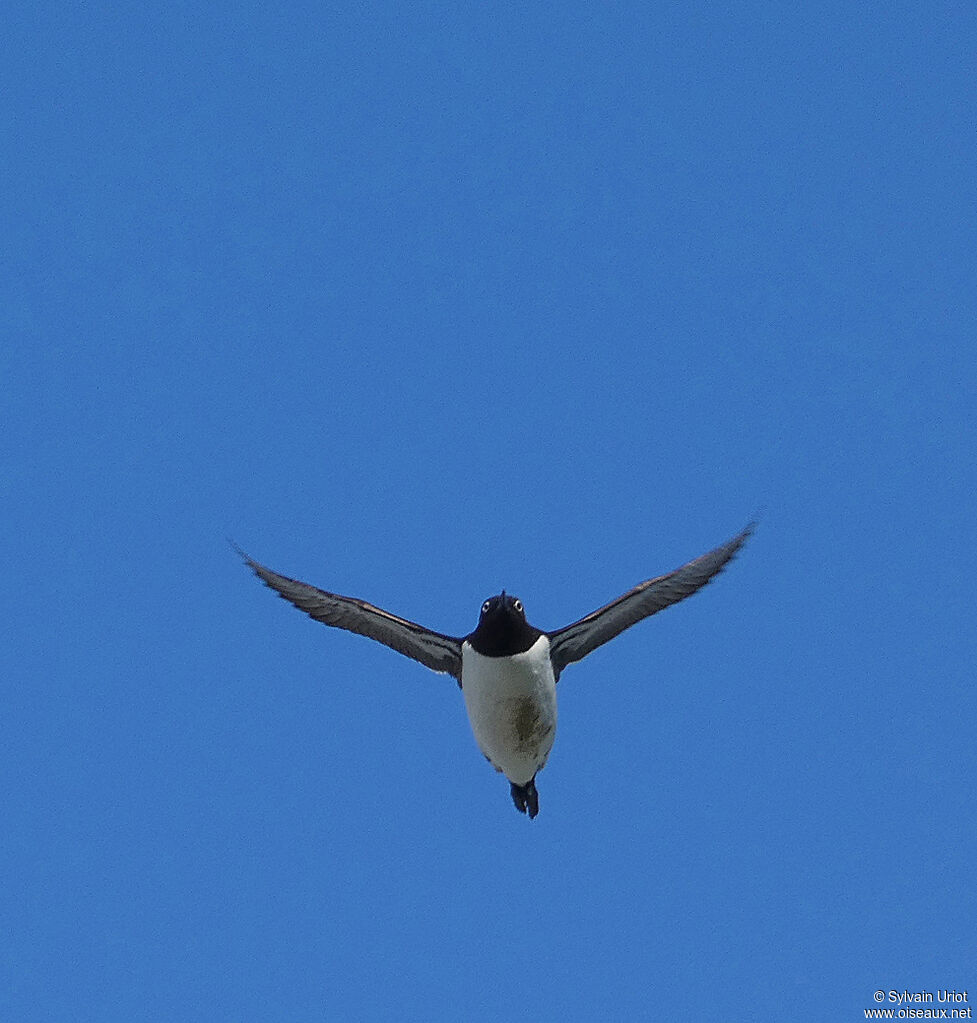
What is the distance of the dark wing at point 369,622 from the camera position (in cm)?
2094

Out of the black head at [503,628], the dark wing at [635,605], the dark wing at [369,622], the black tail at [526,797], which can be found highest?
the dark wing at [369,622]

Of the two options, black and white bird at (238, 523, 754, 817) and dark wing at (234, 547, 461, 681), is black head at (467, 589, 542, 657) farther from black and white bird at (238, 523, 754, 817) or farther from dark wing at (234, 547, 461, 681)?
dark wing at (234, 547, 461, 681)

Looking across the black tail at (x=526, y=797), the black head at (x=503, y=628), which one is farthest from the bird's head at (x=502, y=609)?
the black tail at (x=526, y=797)

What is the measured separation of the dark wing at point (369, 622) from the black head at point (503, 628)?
1034 mm

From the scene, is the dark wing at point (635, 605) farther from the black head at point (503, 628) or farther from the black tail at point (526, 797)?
the black tail at point (526, 797)

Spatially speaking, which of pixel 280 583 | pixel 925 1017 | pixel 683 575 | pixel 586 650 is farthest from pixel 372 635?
pixel 925 1017

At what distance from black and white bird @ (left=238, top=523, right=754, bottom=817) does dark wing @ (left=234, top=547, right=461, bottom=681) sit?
1 cm

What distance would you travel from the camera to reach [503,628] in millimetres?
19703

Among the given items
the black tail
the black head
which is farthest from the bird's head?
the black tail

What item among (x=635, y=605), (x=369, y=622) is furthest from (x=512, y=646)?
(x=369, y=622)

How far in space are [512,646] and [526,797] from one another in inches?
111

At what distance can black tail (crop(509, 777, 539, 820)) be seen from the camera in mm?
21594

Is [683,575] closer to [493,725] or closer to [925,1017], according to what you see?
[493,725]

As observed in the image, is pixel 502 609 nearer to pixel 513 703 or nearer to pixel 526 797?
pixel 513 703
